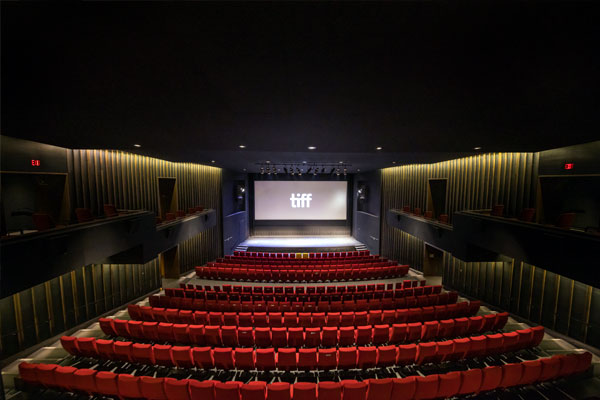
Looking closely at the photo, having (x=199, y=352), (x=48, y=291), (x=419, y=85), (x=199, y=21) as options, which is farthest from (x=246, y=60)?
(x=48, y=291)

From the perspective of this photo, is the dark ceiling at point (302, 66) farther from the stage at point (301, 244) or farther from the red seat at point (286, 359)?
the stage at point (301, 244)

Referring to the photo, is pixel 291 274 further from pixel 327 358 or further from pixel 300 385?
pixel 300 385

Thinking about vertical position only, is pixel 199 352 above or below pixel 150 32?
below

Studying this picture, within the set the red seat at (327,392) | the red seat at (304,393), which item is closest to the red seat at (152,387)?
the red seat at (304,393)

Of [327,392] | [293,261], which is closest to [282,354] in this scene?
[327,392]

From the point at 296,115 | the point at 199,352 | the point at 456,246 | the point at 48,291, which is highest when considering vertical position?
the point at 296,115

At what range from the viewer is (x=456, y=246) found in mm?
8609

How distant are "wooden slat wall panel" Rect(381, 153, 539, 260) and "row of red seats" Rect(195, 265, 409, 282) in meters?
4.04

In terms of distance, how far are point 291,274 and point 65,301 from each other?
25.2ft

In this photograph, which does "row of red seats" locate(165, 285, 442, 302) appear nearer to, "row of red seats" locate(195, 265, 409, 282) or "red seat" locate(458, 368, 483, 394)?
"row of red seats" locate(195, 265, 409, 282)

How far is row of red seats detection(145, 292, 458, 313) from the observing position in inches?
299

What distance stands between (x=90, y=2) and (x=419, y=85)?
354cm

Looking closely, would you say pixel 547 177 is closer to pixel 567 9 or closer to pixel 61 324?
pixel 567 9

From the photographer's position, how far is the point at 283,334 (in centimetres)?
590
